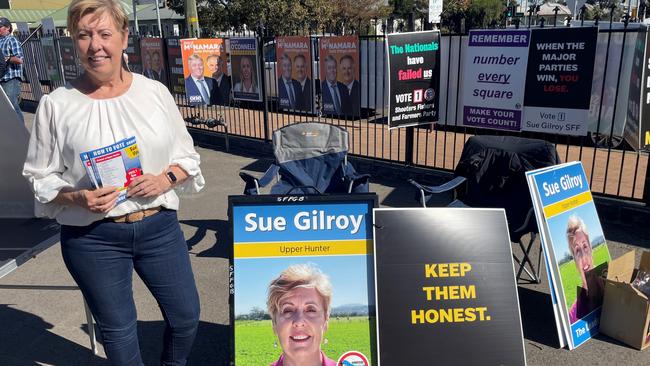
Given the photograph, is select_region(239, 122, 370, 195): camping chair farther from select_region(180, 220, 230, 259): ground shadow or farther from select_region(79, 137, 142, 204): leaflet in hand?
select_region(79, 137, 142, 204): leaflet in hand

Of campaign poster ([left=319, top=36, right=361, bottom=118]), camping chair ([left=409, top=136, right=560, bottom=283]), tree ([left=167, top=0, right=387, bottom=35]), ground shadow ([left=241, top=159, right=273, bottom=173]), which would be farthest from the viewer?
tree ([left=167, top=0, right=387, bottom=35])

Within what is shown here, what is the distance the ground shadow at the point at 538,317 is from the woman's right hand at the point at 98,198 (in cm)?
278

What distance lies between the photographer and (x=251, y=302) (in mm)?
2734

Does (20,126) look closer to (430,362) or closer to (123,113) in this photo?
(123,113)

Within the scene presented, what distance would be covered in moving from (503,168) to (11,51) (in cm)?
818

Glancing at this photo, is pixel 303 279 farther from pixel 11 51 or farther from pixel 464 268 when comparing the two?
pixel 11 51

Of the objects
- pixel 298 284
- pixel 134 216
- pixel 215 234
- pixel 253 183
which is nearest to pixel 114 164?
pixel 134 216

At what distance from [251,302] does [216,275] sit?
180 centimetres

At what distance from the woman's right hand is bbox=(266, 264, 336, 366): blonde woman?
1.01 meters

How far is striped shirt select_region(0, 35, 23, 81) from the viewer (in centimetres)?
845

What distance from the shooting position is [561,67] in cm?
522

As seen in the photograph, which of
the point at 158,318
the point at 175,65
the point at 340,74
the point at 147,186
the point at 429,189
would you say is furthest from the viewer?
the point at 175,65

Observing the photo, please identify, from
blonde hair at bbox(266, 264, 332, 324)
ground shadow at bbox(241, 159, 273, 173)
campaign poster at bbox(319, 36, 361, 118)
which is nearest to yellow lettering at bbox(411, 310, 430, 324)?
blonde hair at bbox(266, 264, 332, 324)

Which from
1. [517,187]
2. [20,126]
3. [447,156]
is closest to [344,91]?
[447,156]
